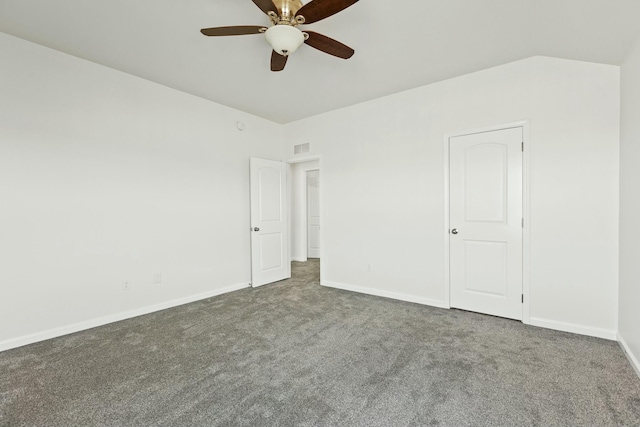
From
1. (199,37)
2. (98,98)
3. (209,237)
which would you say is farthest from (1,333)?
(199,37)

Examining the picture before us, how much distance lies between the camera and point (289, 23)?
194 cm

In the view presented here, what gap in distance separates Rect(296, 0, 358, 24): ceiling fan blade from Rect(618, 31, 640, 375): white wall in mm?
2227

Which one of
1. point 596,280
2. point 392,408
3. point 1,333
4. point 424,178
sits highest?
point 424,178

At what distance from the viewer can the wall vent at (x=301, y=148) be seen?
15.4ft

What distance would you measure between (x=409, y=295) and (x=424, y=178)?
150cm

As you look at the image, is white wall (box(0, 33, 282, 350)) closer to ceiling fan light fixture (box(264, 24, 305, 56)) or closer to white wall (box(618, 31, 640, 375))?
ceiling fan light fixture (box(264, 24, 305, 56))

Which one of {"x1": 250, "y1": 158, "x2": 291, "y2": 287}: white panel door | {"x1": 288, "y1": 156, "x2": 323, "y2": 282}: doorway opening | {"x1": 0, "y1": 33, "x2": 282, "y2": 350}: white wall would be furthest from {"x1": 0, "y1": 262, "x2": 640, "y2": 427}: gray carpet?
{"x1": 288, "y1": 156, "x2": 323, "y2": 282}: doorway opening

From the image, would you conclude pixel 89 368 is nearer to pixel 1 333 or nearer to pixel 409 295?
pixel 1 333

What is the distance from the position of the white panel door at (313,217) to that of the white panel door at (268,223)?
217cm

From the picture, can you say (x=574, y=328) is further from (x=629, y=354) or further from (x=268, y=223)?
(x=268, y=223)

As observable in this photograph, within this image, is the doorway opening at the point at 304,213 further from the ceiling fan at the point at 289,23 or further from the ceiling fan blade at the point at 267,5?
the ceiling fan blade at the point at 267,5

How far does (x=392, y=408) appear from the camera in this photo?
1.70 meters

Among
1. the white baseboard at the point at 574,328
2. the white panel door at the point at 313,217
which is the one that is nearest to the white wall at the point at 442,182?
the white baseboard at the point at 574,328

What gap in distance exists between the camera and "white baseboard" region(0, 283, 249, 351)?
2.51 meters
